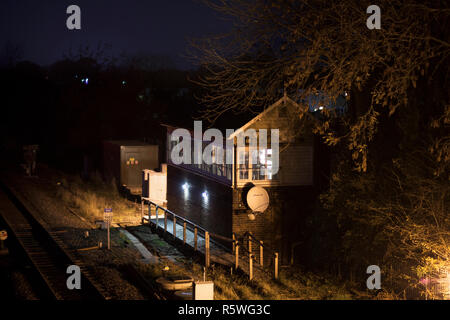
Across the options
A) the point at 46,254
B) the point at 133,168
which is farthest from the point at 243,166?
the point at 133,168

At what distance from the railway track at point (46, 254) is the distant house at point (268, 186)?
507 centimetres

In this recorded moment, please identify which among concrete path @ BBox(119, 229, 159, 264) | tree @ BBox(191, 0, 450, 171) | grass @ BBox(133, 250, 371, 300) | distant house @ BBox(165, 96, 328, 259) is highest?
tree @ BBox(191, 0, 450, 171)

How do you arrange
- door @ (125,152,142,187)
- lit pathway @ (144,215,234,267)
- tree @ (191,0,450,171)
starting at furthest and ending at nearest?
1. door @ (125,152,142,187)
2. lit pathway @ (144,215,234,267)
3. tree @ (191,0,450,171)

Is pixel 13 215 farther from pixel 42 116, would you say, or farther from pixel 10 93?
pixel 10 93

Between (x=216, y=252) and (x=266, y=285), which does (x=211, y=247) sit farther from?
(x=266, y=285)

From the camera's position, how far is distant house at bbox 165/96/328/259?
17719 millimetres

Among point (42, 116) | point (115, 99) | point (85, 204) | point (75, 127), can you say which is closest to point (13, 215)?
point (85, 204)

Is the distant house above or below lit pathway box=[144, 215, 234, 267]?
above

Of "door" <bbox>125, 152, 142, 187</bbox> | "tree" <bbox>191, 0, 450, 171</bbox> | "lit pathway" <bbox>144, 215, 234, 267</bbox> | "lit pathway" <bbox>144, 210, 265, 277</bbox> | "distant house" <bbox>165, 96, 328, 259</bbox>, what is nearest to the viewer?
"tree" <bbox>191, 0, 450, 171</bbox>

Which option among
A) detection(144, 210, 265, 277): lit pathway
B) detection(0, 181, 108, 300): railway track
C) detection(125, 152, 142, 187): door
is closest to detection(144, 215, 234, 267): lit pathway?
detection(144, 210, 265, 277): lit pathway

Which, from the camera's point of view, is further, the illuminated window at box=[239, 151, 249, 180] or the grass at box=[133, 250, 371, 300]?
the illuminated window at box=[239, 151, 249, 180]

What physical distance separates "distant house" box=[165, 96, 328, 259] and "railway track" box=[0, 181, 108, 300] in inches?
199

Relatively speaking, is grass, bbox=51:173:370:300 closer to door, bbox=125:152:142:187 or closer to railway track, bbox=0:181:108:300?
railway track, bbox=0:181:108:300

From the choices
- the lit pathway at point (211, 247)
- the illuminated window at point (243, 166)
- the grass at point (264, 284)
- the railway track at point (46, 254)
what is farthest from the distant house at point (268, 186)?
the railway track at point (46, 254)
